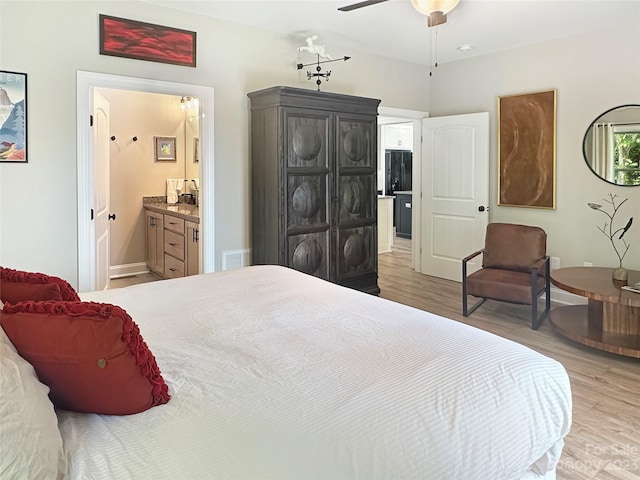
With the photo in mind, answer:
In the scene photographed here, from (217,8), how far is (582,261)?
4137mm

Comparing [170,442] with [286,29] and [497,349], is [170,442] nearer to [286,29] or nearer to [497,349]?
[497,349]

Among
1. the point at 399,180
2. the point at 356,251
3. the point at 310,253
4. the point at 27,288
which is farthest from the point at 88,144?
the point at 399,180

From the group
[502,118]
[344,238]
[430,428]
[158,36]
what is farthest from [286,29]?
[430,428]

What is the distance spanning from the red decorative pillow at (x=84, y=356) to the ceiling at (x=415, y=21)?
322 cm

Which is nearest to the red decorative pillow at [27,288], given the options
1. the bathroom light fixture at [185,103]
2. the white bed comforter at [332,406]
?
the white bed comforter at [332,406]

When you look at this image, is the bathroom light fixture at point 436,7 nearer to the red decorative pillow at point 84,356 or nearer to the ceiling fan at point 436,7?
the ceiling fan at point 436,7

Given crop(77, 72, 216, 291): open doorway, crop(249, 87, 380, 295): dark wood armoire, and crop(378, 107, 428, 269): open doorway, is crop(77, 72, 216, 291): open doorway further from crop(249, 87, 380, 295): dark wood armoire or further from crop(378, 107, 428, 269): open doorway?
crop(378, 107, 428, 269): open doorway

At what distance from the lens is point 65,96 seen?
3357 mm

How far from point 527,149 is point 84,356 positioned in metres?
4.93

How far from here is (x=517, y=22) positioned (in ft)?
13.8

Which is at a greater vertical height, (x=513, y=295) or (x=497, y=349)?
(x=497, y=349)

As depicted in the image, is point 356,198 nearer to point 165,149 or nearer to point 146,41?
point 146,41

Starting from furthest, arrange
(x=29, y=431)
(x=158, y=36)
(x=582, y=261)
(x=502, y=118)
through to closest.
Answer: (x=502, y=118) → (x=582, y=261) → (x=158, y=36) → (x=29, y=431)

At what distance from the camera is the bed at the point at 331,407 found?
3.48ft
